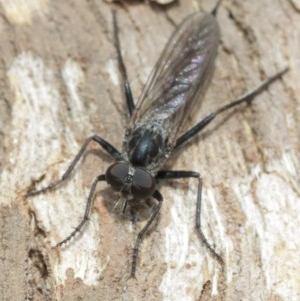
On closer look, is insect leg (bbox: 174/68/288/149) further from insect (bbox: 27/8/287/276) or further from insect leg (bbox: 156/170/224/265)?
insect leg (bbox: 156/170/224/265)

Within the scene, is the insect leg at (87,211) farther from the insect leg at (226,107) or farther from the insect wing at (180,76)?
the insect leg at (226,107)

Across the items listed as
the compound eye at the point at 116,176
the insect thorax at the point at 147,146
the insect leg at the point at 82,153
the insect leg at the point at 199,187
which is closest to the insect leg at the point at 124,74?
the insect thorax at the point at 147,146

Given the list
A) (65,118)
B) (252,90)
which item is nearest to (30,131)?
(65,118)

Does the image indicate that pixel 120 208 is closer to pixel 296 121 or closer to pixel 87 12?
pixel 296 121

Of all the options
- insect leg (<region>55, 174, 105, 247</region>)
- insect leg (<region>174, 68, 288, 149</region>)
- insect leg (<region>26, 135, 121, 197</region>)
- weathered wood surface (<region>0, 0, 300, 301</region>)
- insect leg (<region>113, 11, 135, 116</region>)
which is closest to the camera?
weathered wood surface (<region>0, 0, 300, 301</region>)

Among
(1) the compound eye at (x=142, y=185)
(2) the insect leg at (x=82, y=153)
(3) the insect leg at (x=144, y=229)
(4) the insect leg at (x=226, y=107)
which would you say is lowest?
(3) the insect leg at (x=144, y=229)

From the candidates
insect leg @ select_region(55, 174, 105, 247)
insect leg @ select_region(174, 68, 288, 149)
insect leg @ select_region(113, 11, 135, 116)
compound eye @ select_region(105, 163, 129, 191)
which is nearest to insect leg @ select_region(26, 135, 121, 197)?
insect leg @ select_region(55, 174, 105, 247)
